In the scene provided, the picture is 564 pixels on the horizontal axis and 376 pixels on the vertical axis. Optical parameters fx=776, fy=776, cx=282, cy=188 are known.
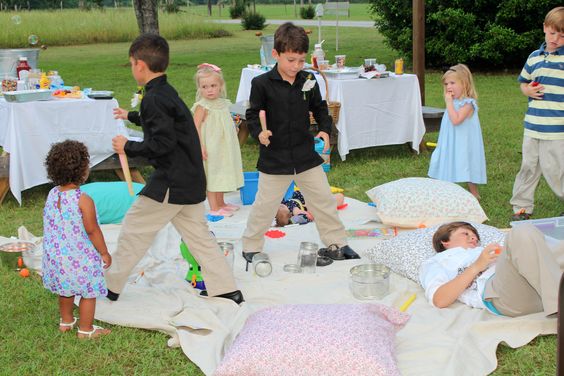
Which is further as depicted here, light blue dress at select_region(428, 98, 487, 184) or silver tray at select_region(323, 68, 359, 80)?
silver tray at select_region(323, 68, 359, 80)

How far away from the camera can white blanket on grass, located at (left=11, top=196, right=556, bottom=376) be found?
3.79m

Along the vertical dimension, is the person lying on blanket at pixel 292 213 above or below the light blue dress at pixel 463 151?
below

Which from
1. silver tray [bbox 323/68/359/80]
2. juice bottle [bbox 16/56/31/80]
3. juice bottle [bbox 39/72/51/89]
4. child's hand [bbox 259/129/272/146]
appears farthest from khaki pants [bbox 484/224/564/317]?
juice bottle [bbox 16/56/31/80]

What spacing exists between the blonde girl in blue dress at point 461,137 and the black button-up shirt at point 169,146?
3044mm

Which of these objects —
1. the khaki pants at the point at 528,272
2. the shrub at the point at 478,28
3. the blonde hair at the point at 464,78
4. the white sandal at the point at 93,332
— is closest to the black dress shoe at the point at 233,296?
the white sandal at the point at 93,332

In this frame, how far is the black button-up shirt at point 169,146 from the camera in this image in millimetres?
4125

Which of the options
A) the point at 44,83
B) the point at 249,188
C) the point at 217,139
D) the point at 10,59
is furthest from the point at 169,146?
the point at 10,59

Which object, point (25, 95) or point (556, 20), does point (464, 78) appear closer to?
point (556, 20)

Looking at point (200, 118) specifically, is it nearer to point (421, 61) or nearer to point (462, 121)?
point (462, 121)

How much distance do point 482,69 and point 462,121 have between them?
35.2ft

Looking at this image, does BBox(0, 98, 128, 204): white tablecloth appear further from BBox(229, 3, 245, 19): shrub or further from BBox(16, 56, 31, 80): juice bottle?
BBox(229, 3, 245, 19): shrub

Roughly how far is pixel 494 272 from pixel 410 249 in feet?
3.00

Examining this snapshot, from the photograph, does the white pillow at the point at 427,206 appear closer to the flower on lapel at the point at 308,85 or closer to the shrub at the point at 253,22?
the flower on lapel at the point at 308,85

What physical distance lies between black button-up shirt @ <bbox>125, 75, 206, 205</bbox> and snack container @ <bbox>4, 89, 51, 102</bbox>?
9.67 ft
